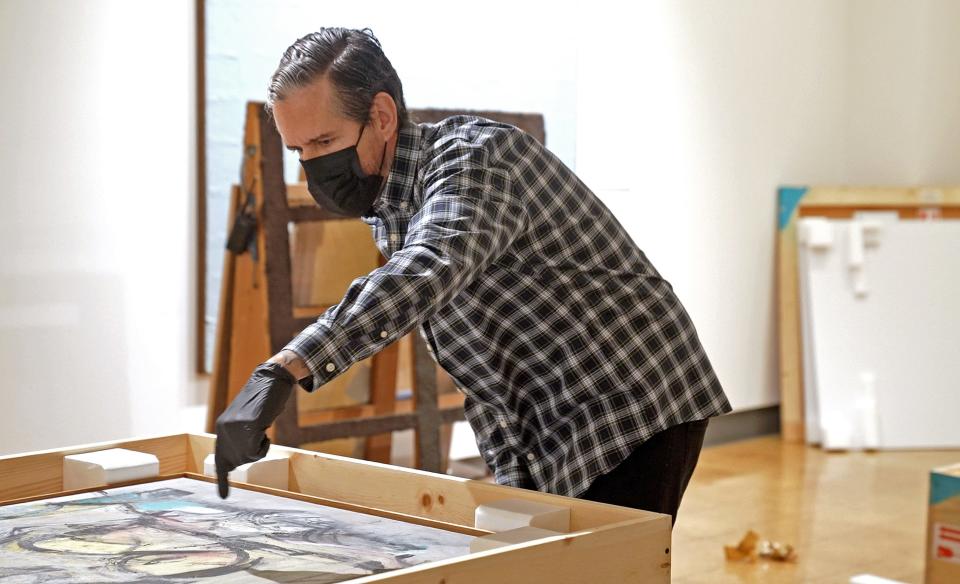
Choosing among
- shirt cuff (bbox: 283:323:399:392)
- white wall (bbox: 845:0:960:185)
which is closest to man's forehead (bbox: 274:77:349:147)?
shirt cuff (bbox: 283:323:399:392)

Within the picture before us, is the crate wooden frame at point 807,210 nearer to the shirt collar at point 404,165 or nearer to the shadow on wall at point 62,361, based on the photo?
the shadow on wall at point 62,361

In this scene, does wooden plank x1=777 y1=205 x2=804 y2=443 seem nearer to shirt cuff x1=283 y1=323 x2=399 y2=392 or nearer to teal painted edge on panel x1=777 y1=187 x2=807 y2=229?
teal painted edge on panel x1=777 y1=187 x2=807 y2=229

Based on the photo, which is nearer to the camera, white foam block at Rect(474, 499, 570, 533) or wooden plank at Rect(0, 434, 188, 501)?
white foam block at Rect(474, 499, 570, 533)

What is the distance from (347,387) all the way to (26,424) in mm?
1077

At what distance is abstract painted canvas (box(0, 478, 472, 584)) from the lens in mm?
1229

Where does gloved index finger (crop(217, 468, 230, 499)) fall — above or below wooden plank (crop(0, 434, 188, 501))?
above

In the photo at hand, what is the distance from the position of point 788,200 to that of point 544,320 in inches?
186

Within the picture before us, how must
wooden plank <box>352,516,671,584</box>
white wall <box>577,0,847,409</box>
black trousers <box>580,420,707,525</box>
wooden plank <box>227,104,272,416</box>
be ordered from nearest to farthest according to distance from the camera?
wooden plank <box>352,516,671,584</box> < black trousers <box>580,420,707,525</box> < wooden plank <box>227,104,272,416</box> < white wall <box>577,0,847,409</box>

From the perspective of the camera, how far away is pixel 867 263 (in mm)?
5848

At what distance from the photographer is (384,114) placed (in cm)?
157

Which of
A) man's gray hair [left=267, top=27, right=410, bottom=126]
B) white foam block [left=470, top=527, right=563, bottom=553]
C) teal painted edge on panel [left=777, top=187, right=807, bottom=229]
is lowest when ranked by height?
white foam block [left=470, top=527, right=563, bottom=553]

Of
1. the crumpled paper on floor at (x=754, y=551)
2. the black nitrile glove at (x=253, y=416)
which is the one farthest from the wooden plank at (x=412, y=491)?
the crumpled paper on floor at (x=754, y=551)

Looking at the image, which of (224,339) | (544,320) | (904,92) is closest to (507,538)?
(544,320)

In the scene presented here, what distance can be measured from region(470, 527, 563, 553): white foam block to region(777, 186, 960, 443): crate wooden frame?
484 cm
